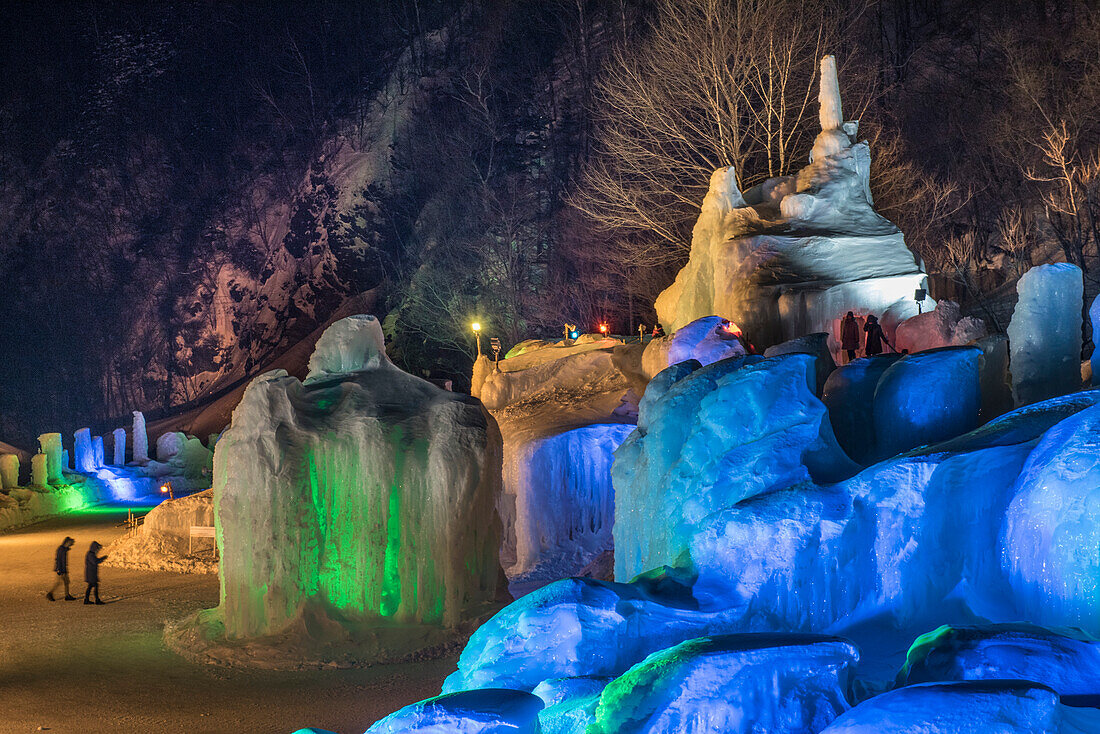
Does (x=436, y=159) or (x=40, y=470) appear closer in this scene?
(x=40, y=470)

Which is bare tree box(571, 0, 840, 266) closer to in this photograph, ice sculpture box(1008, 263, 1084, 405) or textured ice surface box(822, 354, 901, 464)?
ice sculpture box(1008, 263, 1084, 405)

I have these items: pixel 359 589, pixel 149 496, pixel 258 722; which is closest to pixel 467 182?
pixel 149 496

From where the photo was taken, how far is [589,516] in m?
17.2

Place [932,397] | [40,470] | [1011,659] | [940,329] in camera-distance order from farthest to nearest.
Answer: [40,470] < [940,329] < [932,397] < [1011,659]

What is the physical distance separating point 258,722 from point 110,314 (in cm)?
4603

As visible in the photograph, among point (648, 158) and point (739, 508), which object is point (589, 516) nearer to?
point (739, 508)

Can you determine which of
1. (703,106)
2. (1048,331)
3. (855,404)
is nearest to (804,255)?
(703,106)

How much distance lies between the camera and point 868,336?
14.9 m

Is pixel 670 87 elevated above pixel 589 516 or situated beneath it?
elevated above

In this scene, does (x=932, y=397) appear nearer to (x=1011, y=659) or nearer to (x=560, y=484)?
(x=1011, y=659)

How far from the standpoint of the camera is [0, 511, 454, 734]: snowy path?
31.8 ft

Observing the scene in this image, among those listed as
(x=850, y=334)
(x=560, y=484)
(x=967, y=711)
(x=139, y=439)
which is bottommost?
(x=967, y=711)

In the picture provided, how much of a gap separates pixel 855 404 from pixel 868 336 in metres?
5.84

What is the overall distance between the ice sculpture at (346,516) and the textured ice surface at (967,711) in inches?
315
